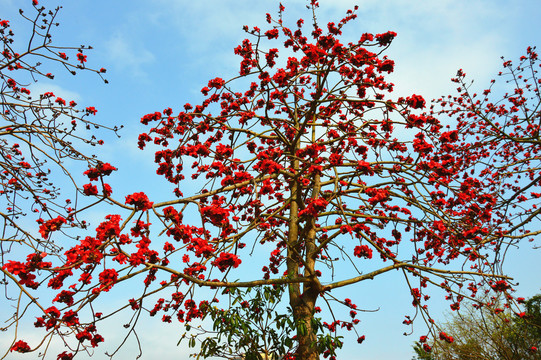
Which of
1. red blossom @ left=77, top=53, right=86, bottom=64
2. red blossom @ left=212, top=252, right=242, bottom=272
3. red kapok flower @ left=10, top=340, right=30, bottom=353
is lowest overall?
red kapok flower @ left=10, top=340, right=30, bottom=353

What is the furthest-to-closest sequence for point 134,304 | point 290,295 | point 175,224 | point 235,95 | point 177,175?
point 235,95
point 290,295
point 177,175
point 175,224
point 134,304

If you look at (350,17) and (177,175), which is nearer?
(177,175)

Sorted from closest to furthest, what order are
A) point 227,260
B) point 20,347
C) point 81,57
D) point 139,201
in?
point 20,347, point 139,201, point 227,260, point 81,57

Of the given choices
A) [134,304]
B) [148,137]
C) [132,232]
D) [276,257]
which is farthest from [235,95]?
[134,304]

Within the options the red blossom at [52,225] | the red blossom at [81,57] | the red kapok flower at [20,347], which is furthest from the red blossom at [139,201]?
the red blossom at [81,57]

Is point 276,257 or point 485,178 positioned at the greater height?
point 485,178

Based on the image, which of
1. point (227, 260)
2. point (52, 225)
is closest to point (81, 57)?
point (52, 225)

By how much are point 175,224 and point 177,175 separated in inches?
50.1

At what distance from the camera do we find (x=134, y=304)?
3.38m

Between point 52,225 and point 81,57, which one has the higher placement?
point 81,57

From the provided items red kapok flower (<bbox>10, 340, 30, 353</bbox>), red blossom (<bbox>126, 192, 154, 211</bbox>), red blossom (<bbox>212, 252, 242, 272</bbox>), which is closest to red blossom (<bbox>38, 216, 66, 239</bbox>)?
red blossom (<bbox>126, 192, 154, 211</bbox>)

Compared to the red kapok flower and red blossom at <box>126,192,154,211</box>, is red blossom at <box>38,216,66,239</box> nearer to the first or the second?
red blossom at <box>126,192,154,211</box>

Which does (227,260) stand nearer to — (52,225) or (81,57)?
(52,225)

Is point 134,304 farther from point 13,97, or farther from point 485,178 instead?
point 485,178
